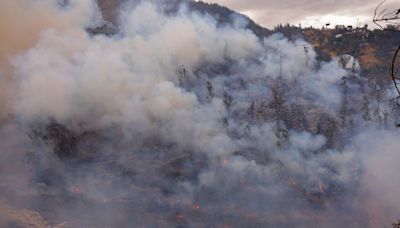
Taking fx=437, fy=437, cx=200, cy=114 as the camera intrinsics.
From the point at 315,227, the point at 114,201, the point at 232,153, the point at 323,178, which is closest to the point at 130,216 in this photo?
the point at 114,201

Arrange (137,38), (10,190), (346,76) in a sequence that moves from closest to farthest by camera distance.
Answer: (10,190) → (137,38) → (346,76)

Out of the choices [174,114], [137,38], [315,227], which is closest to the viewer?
[315,227]

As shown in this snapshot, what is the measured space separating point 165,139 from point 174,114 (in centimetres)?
521

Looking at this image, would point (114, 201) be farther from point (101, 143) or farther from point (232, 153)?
point (232, 153)

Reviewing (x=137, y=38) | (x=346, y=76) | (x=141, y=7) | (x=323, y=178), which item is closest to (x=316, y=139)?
(x=323, y=178)

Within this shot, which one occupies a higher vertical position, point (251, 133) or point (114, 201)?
point (251, 133)

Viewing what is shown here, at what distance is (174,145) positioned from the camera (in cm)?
6806

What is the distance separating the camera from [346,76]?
9994cm

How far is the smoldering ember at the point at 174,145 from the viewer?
187 ft

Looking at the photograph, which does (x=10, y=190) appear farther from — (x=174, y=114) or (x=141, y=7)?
(x=141, y=7)

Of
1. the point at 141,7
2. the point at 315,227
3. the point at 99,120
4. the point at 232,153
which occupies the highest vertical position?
the point at 141,7

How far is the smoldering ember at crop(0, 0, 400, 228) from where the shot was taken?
57125mm

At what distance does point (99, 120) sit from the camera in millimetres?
70125

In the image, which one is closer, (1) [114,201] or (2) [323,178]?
(1) [114,201]
